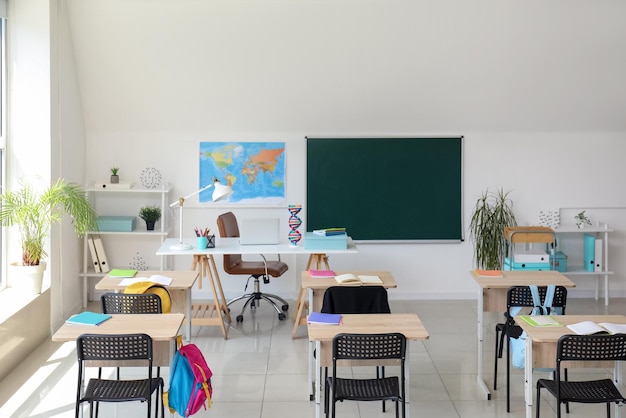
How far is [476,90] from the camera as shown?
765 centimetres

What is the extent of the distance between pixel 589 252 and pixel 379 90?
313cm

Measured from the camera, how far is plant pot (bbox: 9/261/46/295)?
6.05m

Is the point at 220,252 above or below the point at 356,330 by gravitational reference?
above

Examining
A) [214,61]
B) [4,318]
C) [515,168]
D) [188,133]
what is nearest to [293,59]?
[214,61]

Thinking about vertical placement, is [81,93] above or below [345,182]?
above

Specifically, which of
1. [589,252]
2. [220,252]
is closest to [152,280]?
[220,252]

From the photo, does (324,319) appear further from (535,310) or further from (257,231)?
(257,231)

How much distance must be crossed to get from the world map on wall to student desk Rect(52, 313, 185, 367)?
365cm

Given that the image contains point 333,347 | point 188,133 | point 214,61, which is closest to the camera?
point 333,347

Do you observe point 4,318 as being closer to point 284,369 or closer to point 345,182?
point 284,369

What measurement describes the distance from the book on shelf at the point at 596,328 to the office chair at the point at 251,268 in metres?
3.46

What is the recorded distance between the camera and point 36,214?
601 centimetres

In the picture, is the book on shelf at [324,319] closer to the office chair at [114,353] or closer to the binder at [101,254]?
the office chair at [114,353]

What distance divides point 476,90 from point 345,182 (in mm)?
1824
